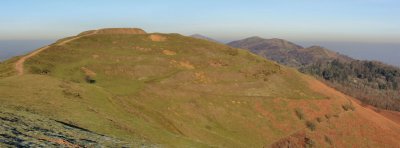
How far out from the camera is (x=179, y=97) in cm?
6962

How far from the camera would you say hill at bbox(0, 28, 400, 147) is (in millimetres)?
36656

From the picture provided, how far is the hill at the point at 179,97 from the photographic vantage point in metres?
36.7

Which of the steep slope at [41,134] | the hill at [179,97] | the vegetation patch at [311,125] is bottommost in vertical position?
the vegetation patch at [311,125]

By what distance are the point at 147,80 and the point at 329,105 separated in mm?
47121

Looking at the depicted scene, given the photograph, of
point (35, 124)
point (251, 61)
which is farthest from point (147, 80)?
point (35, 124)

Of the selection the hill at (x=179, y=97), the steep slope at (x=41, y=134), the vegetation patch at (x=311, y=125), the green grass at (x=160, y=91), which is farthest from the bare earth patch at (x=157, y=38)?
the steep slope at (x=41, y=134)

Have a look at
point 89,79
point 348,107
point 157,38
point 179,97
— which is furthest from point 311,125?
point 157,38

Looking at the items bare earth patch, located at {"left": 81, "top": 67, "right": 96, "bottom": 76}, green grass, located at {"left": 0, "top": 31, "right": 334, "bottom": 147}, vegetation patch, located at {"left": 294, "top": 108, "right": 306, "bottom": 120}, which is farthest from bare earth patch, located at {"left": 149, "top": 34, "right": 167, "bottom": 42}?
vegetation patch, located at {"left": 294, "top": 108, "right": 306, "bottom": 120}

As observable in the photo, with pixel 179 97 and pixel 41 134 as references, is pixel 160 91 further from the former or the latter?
pixel 41 134

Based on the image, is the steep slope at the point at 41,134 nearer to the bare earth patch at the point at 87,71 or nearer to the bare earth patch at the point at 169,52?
the bare earth patch at the point at 87,71

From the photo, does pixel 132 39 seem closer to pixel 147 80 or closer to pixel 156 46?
pixel 156 46

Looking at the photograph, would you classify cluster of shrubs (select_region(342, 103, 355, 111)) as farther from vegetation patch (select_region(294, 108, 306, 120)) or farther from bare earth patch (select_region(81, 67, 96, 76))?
bare earth patch (select_region(81, 67, 96, 76))

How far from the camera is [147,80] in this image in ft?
283

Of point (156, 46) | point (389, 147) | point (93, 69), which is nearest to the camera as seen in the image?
point (389, 147)
